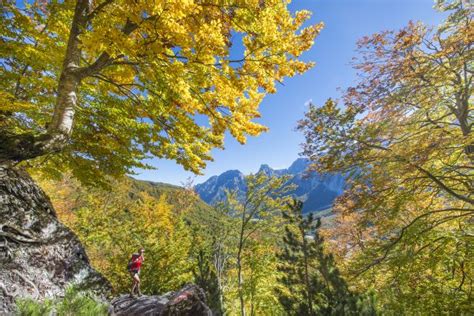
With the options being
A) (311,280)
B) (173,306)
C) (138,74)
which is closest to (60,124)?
(138,74)

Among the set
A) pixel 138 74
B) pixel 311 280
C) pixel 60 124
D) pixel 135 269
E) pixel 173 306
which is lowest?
pixel 173 306

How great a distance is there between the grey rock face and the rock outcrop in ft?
7.71

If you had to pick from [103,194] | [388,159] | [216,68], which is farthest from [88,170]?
[103,194]

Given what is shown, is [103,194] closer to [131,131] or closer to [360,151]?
[131,131]

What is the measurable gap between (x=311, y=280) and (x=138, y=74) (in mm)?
9459

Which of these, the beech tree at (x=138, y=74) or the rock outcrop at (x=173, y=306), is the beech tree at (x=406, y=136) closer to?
the beech tree at (x=138, y=74)

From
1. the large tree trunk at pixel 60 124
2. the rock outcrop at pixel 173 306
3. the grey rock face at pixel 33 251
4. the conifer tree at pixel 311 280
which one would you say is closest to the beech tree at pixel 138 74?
the large tree trunk at pixel 60 124

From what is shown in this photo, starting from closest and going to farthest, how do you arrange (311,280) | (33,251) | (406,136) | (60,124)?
(60,124), (33,251), (406,136), (311,280)

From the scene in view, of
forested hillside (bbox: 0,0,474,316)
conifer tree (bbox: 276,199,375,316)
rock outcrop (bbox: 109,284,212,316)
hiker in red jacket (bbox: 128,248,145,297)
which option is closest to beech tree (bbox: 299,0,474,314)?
forested hillside (bbox: 0,0,474,316)

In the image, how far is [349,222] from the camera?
21.5 m

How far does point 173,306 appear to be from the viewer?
24.2 feet

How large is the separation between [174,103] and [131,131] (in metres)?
1.71

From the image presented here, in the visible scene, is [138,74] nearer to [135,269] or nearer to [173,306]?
[173,306]

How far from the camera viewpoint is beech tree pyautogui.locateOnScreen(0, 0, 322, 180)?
349cm
